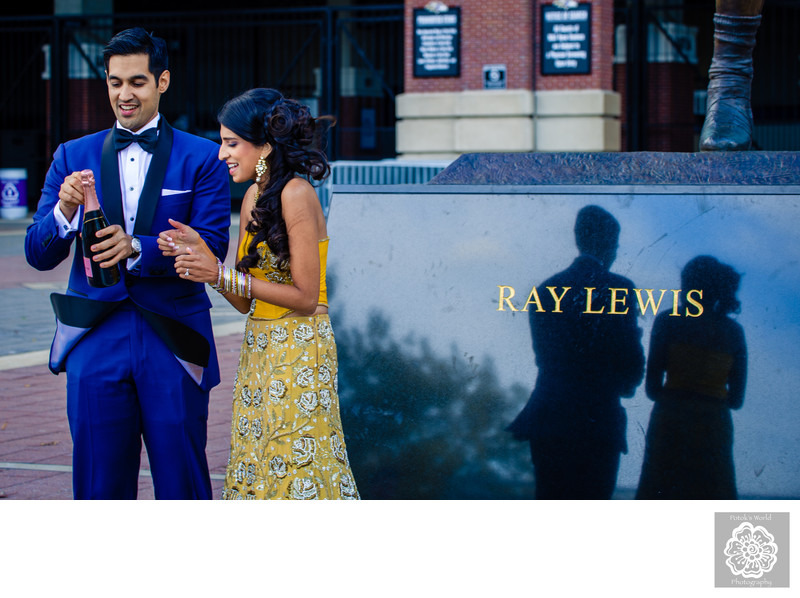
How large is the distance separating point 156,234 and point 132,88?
17.1 inches

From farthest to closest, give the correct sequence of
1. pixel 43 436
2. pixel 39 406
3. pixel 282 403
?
pixel 39 406 → pixel 43 436 → pixel 282 403

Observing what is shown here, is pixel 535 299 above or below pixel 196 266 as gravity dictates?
below

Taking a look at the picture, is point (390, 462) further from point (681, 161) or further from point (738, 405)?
point (681, 161)

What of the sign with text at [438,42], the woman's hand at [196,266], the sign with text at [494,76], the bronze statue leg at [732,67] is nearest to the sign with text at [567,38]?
the sign with text at [494,76]

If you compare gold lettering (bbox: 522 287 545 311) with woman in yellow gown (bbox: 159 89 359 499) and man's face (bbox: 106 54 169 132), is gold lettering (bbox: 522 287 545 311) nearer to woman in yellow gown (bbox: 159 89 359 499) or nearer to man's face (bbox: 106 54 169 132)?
woman in yellow gown (bbox: 159 89 359 499)

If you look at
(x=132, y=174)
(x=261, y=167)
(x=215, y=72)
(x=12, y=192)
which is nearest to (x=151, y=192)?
(x=132, y=174)

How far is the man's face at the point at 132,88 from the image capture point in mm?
3137

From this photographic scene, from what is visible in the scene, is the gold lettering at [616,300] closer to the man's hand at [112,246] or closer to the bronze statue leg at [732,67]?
the bronze statue leg at [732,67]

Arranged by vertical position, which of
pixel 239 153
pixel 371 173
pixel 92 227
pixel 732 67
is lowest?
pixel 92 227

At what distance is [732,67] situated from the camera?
502 centimetres

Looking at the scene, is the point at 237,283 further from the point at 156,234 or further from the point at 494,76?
the point at 494,76

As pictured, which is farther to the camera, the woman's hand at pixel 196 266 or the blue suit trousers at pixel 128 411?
the blue suit trousers at pixel 128 411

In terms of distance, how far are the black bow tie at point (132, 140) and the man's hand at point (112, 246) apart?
31 cm
